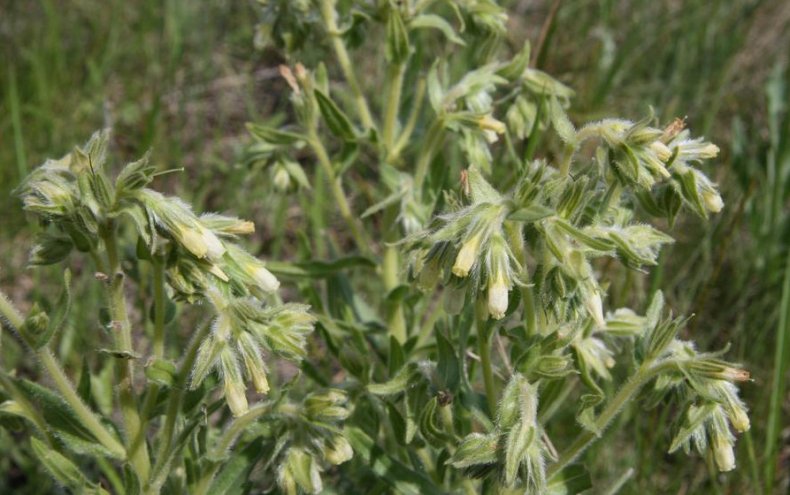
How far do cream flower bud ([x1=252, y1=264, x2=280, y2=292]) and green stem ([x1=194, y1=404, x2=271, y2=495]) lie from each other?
1.27 feet

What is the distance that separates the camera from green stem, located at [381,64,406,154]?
3404 mm

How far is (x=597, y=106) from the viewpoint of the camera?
5.02m

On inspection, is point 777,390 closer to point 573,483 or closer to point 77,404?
point 573,483

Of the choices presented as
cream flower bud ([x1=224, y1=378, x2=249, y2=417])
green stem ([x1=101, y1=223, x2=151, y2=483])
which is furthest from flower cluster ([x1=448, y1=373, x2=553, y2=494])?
green stem ([x1=101, y1=223, x2=151, y2=483])

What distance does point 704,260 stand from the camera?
4.25 meters

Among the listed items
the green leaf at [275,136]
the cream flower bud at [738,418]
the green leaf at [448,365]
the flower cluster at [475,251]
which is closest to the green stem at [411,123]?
the green leaf at [275,136]

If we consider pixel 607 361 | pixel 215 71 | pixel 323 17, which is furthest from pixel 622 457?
pixel 215 71

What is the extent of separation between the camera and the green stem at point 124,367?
2.52 m

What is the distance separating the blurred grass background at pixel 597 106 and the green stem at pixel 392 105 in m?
0.98

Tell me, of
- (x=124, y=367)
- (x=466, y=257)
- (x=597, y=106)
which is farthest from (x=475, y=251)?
(x=597, y=106)

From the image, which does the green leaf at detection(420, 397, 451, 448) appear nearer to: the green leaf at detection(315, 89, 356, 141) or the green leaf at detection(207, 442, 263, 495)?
the green leaf at detection(207, 442, 263, 495)

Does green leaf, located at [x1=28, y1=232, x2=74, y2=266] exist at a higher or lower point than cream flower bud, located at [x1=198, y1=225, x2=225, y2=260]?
lower

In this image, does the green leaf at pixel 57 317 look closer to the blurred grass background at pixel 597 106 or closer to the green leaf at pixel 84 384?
the green leaf at pixel 84 384

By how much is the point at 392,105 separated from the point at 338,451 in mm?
1344
